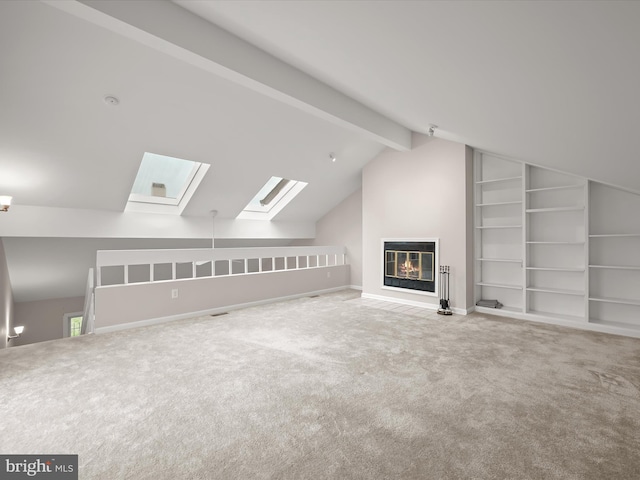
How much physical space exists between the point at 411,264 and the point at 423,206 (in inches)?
39.9

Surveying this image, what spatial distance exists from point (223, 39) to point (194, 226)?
3.92 m

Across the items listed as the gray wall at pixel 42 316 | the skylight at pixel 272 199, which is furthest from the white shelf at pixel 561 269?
the gray wall at pixel 42 316

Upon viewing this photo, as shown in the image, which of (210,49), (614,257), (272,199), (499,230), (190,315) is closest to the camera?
(210,49)

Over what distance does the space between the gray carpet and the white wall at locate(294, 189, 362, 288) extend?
3410 millimetres

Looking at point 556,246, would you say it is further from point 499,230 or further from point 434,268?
point 434,268

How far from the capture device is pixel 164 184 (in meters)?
5.26

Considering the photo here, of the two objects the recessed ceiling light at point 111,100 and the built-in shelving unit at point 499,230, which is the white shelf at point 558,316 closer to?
the built-in shelving unit at point 499,230

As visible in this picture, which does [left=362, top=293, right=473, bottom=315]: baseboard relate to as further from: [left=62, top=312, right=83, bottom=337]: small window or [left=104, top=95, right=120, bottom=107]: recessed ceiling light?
[left=62, top=312, right=83, bottom=337]: small window

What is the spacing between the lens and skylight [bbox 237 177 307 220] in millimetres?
6414

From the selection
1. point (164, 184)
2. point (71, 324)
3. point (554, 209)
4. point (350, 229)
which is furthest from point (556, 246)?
point (71, 324)

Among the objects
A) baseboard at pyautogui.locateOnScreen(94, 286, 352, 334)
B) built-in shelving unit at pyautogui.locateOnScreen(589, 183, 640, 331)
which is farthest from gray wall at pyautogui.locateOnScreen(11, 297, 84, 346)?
built-in shelving unit at pyautogui.locateOnScreen(589, 183, 640, 331)

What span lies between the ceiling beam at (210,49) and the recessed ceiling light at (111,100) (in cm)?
116

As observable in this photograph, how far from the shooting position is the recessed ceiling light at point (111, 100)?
3181mm

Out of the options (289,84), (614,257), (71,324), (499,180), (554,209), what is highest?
(289,84)
